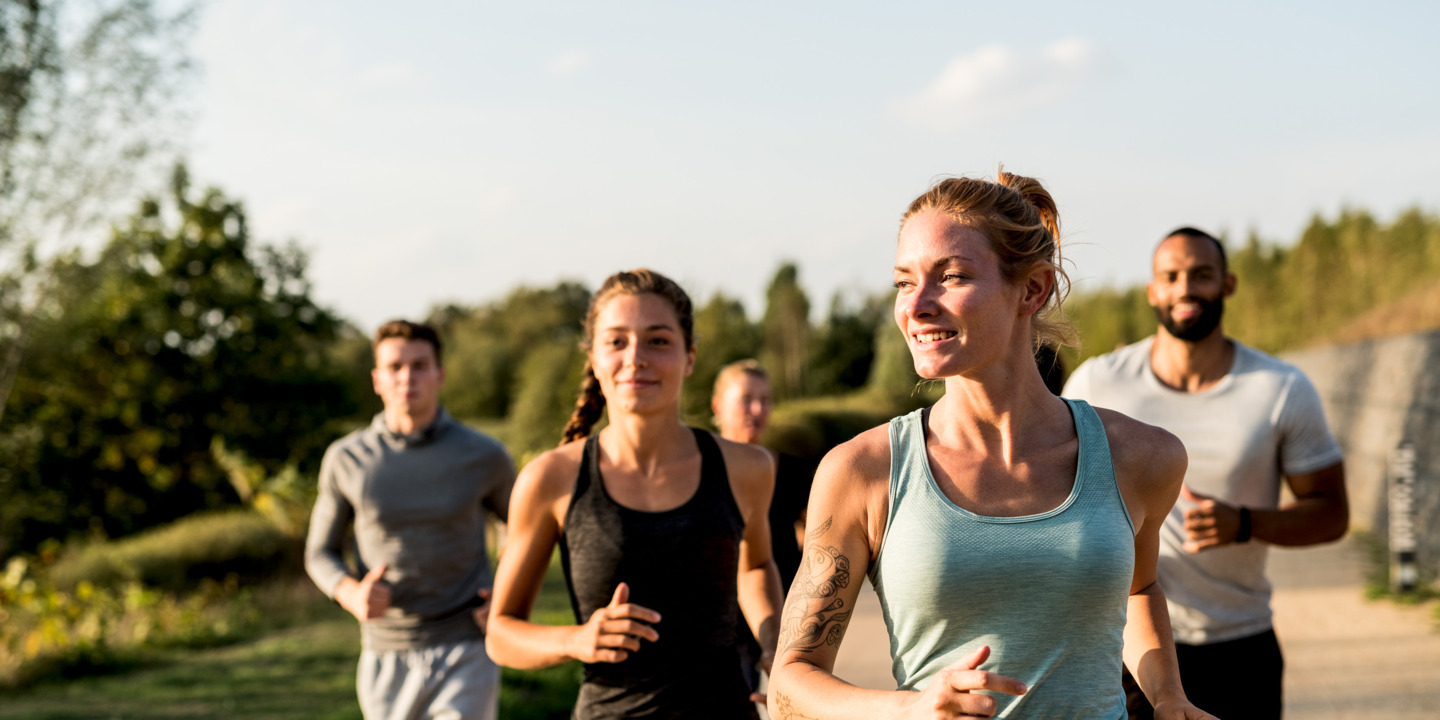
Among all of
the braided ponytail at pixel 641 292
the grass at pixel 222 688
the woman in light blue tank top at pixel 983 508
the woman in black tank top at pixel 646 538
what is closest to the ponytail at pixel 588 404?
the braided ponytail at pixel 641 292

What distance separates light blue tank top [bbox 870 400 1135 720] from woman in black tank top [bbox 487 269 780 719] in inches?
47.4

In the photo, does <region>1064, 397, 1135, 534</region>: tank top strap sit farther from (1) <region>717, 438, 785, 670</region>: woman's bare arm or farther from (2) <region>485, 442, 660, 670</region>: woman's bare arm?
(2) <region>485, 442, 660, 670</region>: woman's bare arm

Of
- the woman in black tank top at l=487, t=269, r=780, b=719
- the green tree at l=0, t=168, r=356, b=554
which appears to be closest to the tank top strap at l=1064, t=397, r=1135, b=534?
the woman in black tank top at l=487, t=269, r=780, b=719

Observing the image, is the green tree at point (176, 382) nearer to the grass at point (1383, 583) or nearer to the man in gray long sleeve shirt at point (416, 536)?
the man in gray long sleeve shirt at point (416, 536)

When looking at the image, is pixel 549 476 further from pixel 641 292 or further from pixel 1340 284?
pixel 1340 284

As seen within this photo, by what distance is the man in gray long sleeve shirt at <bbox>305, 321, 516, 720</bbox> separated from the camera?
5.12 m

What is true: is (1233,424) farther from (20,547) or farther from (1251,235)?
(1251,235)

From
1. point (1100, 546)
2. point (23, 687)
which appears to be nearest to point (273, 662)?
point (23, 687)

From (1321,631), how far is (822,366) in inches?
848

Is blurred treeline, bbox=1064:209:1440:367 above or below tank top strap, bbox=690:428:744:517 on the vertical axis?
above

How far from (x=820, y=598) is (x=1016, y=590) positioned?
355mm

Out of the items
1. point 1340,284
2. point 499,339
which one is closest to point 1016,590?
point 1340,284

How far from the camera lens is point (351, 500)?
5395 mm

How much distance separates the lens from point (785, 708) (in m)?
2.10
